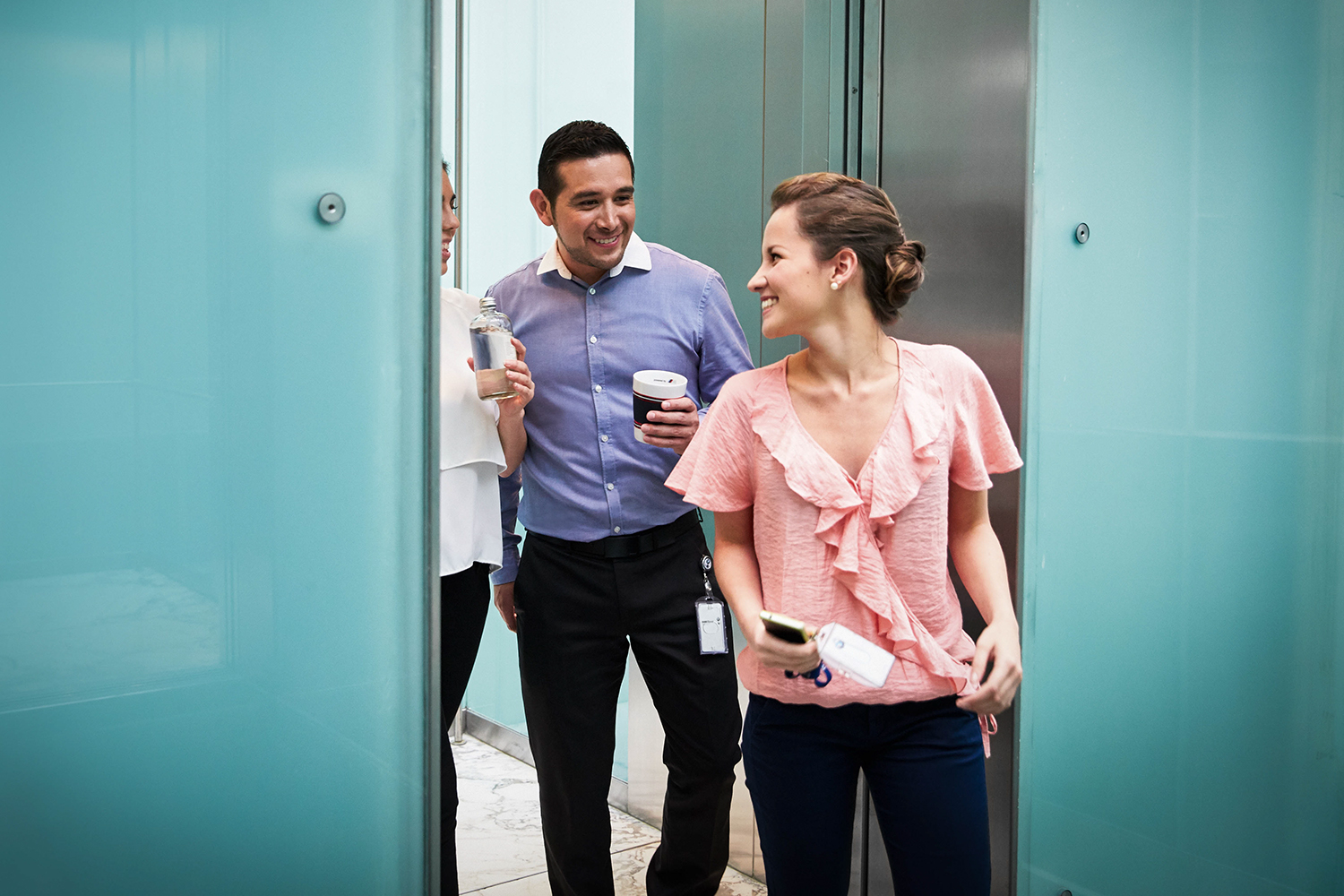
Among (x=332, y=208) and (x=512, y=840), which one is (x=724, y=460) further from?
(x=512, y=840)

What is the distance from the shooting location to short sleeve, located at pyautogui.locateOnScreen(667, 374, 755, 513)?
146cm

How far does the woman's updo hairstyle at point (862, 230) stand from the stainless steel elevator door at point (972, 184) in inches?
22.4

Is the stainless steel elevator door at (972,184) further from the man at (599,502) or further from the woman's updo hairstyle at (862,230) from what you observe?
the woman's updo hairstyle at (862,230)

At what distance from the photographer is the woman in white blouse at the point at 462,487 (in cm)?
174

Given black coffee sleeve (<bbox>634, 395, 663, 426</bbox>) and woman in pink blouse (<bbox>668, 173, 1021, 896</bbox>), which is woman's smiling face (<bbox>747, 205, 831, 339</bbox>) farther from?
black coffee sleeve (<bbox>634, 395, 663, 426</bbox>)

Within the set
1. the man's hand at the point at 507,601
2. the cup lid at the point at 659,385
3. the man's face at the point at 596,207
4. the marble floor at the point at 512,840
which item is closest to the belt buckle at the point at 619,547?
the man's hand at the point at 507,601

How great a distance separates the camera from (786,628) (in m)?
1.25

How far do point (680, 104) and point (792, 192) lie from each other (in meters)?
1.32

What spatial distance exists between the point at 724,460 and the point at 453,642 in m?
0.70

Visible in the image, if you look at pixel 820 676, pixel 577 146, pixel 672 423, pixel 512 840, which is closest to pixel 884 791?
pixel 820 676

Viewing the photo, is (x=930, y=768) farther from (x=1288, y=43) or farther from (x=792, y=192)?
(x=1288, y=43)

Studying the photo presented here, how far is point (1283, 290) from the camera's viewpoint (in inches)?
88.4

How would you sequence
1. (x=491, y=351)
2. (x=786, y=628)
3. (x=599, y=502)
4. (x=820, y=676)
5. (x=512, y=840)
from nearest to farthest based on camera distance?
(x=786, y=628)
(x=820, y=676)
(x=491, y=351)
(x=599, y=502)
(x=512, y=840)

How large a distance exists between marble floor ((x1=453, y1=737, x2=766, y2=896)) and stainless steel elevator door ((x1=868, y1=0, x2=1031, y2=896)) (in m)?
0.96
